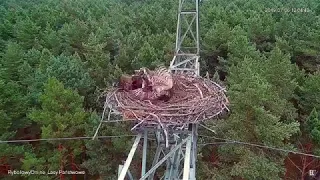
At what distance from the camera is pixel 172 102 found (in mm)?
7820

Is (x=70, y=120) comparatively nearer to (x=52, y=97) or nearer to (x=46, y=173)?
(x=52, y=97)

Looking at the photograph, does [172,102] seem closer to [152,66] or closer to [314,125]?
[314,125]

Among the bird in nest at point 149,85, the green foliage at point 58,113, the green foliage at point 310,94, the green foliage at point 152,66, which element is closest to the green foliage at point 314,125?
the green foliage at point 152,66

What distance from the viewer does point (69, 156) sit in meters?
17.5

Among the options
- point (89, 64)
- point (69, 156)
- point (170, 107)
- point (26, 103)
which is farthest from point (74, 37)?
point (170, 107)

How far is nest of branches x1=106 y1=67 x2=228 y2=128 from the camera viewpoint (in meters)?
7.01

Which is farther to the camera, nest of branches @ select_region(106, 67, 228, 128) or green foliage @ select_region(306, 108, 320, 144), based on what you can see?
green foliage @ select_region(306, 108, 320, 144)

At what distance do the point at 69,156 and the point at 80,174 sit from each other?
3.66ft

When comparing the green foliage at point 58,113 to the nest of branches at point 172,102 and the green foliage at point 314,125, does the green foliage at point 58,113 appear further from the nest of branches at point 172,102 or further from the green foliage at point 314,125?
the green foliage at point 314,125

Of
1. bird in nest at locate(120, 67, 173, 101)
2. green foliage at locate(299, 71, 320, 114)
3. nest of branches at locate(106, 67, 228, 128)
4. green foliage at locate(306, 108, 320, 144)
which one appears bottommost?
green foliage at locate(306, 108, 320, 144)

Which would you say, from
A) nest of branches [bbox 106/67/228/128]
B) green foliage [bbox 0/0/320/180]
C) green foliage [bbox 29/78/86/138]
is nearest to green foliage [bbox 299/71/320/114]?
green foliage [bbox 0/0/320/180]

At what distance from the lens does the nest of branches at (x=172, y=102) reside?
7.01 meters

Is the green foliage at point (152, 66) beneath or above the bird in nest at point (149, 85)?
beneath

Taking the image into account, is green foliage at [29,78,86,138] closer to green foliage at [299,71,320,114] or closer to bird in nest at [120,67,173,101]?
bird in nest at [120,67,173,101]
